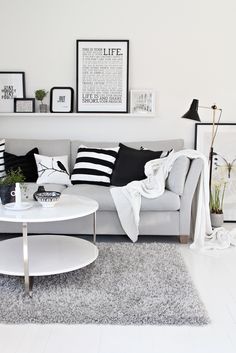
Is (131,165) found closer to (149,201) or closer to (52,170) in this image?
(149,201)

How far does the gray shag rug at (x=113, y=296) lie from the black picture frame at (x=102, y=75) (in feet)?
6.21

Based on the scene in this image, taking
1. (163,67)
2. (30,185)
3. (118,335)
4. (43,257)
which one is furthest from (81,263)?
(163,67)

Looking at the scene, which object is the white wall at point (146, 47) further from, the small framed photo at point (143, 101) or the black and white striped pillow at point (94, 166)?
the black and white striped pillow at point (94, 166)

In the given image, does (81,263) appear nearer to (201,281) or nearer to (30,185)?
(201,281)

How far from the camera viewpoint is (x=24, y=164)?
409cm

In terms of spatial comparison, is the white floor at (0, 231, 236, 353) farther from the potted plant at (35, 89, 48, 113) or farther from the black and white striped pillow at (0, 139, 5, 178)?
the potted plant at (35, 89, 48, 113)

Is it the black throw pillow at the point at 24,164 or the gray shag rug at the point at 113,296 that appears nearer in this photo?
the gray shag rug at the point at 113,296

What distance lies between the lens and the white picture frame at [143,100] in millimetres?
4465

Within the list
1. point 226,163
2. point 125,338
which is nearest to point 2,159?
point 226,163

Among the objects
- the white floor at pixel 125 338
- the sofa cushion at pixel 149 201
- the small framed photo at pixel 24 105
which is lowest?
the white floor at pixel 125 338

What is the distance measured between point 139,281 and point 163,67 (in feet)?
8.29

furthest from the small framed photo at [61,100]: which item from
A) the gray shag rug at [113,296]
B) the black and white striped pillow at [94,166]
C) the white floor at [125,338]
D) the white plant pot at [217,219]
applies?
the white floor at [125,338]

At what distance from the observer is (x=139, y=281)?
2.75m

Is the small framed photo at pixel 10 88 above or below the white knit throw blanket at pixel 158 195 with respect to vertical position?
above
